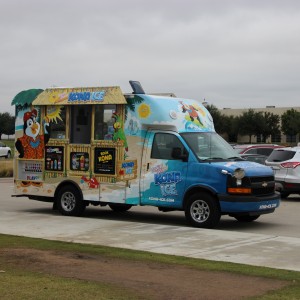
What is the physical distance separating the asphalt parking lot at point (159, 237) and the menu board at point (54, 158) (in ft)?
4.02

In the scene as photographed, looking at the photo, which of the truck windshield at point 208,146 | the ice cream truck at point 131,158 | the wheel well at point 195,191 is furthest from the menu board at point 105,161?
the wheel well at point 195,191

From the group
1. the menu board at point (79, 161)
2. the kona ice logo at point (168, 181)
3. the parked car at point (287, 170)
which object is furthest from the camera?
the parked car at point (287, 170)

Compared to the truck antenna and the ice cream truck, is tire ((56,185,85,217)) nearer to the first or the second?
the ice cream truck

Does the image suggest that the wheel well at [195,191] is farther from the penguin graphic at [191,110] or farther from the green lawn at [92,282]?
the green lawn at [92,282]

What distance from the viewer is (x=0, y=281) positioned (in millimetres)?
7191

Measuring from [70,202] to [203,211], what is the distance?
12.5 ft

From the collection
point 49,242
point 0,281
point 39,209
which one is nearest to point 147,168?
point 49,242

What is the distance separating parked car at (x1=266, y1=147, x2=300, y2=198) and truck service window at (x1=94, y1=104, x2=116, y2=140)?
724cm

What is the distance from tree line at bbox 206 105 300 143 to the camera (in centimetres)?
7900

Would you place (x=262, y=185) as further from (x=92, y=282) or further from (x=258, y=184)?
(x=92, y=282)

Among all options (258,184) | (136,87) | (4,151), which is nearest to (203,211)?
(258,184)

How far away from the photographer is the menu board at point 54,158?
14898 millimetres

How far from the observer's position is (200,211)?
1277 cm

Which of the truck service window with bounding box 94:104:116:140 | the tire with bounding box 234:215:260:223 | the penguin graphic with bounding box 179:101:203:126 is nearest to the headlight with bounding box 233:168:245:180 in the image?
the tire with bounding box 234:215:260:223
